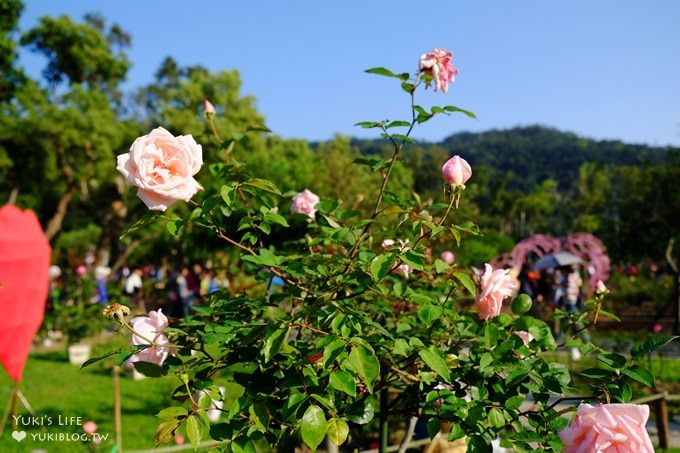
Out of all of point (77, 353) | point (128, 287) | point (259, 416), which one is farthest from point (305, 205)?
point (128, 287)

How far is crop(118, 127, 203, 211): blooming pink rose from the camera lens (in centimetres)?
126

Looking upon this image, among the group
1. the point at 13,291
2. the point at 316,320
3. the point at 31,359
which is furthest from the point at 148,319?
the point at 31,359

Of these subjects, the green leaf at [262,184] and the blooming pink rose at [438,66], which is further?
the blooming pink rose at [438,66]

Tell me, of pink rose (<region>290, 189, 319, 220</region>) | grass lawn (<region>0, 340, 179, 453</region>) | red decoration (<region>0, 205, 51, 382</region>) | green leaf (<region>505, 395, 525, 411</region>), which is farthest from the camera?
grass lawn (<region>0, 340, 179, 453</region>)

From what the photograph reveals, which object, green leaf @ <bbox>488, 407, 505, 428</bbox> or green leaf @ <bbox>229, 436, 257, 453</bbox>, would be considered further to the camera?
green leaf @ <bbox>488, 407, 505, 428</bbox>

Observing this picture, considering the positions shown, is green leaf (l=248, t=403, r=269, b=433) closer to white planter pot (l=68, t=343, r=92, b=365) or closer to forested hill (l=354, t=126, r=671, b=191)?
white planter pot (l=68, t=343, r=92, b=365)

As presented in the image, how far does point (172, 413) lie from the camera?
1.25 meters

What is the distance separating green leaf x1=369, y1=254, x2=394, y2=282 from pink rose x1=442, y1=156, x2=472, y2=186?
0.93 ft

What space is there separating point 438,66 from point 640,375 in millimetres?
996

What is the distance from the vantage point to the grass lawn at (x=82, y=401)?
437 centimetres

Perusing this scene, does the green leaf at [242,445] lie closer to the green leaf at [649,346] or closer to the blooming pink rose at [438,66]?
the green leaf at [649,346]

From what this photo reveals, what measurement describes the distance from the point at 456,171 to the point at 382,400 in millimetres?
846

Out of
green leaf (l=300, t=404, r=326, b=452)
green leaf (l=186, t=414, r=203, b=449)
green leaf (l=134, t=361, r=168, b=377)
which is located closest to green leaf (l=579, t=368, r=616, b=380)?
green leaf (l=300, t=404, r=326, b=452)

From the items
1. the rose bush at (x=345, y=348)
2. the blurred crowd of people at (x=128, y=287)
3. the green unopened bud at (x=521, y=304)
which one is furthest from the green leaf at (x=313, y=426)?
the blurred crowd of people at (x=128, y=287)
